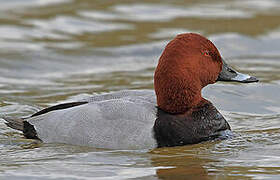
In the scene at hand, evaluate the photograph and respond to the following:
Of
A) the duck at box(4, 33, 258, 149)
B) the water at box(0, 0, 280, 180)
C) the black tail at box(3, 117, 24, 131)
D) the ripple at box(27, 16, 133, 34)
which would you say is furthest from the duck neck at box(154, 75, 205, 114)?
the ripple at box(27, 16, 133, 34)

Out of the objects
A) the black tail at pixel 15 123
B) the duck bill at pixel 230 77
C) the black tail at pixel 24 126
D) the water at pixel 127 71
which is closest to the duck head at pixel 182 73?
the duck bill at pixel 230 77

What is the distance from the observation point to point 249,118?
7301 mm

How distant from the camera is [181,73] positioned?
233 inches

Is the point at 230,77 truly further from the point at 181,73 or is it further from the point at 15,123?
the point at 15,123

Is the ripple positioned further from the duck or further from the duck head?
the duck head

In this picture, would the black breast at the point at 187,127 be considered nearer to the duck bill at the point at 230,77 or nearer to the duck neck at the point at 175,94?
the duck neck at the point at 175,94

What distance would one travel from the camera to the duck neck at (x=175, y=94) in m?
5.91

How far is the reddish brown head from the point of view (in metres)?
5.91

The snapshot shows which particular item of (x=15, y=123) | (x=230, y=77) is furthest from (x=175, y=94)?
→ (x=15, y=123)

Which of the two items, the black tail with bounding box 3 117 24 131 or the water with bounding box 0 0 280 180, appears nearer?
the water with bounding box 0 0 280 180

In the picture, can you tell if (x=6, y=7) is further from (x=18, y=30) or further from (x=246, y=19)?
(x=246, y=19)

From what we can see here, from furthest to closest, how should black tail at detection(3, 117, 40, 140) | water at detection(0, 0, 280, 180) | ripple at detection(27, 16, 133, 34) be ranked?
ripple at detection(27, 16, 133, 34), black tail at detection(3, 117, 40, 140), water at detection(0, 0, 280, 180)

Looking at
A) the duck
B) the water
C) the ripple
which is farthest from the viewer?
the ripple

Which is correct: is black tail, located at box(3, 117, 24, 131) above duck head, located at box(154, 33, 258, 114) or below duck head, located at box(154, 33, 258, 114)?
below
